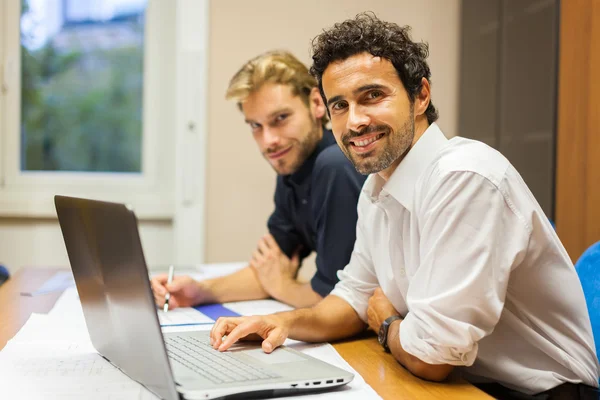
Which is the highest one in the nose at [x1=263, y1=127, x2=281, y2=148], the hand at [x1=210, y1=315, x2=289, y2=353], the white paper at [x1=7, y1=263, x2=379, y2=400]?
the nose at [x1=263, y1=127, x2=281, y2=148]

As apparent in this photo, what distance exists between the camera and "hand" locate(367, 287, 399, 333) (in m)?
1.21

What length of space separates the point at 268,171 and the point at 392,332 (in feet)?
6.34

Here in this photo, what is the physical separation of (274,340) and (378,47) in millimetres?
534

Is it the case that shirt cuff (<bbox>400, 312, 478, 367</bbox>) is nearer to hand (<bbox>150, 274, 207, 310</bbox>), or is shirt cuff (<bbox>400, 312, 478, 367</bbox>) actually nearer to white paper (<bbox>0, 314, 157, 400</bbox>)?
white paper (<bbox>0, 314, 157, 400</bbox>)

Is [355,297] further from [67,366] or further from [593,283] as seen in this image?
[67,366]

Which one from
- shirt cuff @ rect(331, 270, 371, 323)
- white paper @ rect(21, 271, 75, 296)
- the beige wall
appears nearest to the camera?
shirt cuff @ rect(331, 270, 371, 323)

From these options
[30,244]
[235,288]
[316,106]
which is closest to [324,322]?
[235,288]

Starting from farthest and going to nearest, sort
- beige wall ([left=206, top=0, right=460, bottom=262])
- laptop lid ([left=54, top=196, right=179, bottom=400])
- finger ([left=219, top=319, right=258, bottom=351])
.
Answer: beige wall ([left=206, top=0, right=460, bottom=262]) → finger ([left=219, top=319, right=258, bottom=351]) → laptop lid ([left=54, top=196, right=179, bottom=400])

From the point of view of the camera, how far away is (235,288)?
5.65 feet

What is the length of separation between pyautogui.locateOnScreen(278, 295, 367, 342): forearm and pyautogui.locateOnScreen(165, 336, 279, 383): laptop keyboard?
0.55 ft

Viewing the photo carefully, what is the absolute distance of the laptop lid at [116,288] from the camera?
2.57 feet

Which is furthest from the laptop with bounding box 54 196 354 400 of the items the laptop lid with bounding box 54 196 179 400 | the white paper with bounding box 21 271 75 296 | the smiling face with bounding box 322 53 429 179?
the white paper with bounding box 21 271 75 296

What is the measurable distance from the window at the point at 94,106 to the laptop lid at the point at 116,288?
2.08 m

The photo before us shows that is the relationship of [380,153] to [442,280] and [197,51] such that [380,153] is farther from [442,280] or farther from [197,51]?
[197,51]
